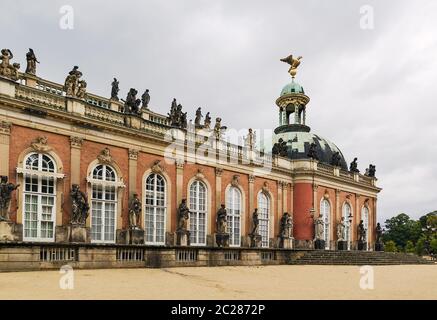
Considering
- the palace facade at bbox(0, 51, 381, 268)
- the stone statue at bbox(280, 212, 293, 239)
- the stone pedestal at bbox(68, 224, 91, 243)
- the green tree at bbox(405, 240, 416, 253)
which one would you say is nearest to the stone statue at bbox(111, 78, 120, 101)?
the palace facade at bbox(0, 51, 381, 268)

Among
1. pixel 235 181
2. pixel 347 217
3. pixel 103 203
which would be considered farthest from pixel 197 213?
pixel 347 217

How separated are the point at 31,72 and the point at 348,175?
82.7 ft

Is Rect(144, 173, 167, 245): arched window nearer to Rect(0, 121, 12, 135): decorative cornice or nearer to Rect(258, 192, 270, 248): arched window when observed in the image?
Rect(0, 121, 12, 135): decorative cornice

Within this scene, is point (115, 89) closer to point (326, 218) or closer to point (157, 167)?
point (157, 167)

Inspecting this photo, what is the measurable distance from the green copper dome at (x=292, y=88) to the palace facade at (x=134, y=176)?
675 cm

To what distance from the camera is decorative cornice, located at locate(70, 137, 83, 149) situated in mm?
19969

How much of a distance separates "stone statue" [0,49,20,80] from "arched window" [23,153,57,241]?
3.13 meters

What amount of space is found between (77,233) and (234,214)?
34.8ft

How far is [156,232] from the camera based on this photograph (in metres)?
23.0

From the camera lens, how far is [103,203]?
68.6 ft

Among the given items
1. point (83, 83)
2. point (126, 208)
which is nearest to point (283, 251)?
point (126, 208)

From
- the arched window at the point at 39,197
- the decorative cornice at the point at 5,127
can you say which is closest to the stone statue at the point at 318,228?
the arched window at the point at 39,197

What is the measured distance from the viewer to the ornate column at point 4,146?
17.7m

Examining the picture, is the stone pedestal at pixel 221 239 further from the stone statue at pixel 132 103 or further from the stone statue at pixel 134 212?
the stone statue at pixel 132 103
